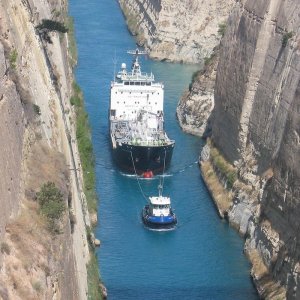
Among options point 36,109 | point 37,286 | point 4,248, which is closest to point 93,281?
point 36,109

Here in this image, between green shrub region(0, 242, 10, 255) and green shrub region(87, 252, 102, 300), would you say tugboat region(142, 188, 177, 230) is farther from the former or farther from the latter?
green shrub region(0, 242, 10, 255)

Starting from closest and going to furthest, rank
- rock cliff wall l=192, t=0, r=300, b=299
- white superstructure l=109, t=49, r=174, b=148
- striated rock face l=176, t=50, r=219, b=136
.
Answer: rock cliff wall l=192, t=0, r=300, b=299 → white superstructure l=109, t=49, r=174, b=148 → striated rock face l=176, t=50, r=219, b=136

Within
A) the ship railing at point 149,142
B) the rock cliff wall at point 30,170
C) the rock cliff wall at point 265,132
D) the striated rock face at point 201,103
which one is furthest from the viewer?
the striated rock face at point 201,103

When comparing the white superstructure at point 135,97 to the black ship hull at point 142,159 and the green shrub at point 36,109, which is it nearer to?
the black ship hull at point 142,159

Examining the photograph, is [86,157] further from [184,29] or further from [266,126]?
[184,29]

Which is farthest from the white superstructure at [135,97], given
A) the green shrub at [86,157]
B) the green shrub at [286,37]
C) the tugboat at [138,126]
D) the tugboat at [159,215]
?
the green shrub at [286,37]

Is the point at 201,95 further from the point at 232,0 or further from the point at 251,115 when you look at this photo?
the point at 232,0

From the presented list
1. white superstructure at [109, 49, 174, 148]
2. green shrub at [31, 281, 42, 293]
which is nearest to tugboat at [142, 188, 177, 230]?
white superstructure at [109, 49, 174, 148]
